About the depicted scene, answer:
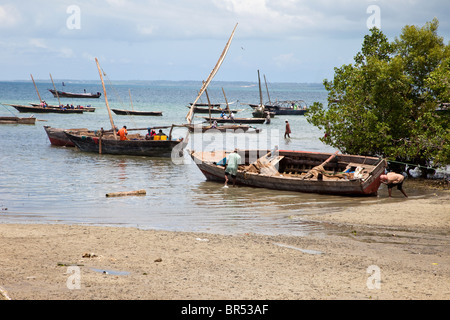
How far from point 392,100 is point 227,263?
13.1 meters

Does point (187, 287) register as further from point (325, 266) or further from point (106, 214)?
point (106, 214)

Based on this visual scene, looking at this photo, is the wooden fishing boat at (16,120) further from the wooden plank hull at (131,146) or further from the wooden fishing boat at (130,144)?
the wooden plank hull at (131,146)

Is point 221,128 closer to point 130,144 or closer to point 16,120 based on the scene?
point 130,144

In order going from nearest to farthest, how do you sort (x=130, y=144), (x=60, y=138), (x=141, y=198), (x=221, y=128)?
(x=141, y=198) < (x=130, y=144) < (x=60, y=138) < (x=221, y=128)

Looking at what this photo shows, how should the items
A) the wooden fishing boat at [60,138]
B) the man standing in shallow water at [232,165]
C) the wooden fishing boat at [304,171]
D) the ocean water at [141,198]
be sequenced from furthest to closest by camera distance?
the wooden fishing boat at [60,138]
the man standing in shallow water at [232,165]
the wooden fishing boat at [304,171]
the ocean water at [141,198]

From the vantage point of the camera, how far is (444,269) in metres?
8.99

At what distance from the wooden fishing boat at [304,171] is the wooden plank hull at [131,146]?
5.87 m

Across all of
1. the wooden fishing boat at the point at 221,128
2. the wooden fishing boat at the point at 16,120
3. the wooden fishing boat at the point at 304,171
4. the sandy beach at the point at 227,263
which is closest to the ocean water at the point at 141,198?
the wooden fishing boat at the point at 304,171

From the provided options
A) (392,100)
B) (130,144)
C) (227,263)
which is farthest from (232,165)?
(130,144)

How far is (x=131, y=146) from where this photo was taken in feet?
92.0

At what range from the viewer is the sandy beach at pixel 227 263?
7285 mm
